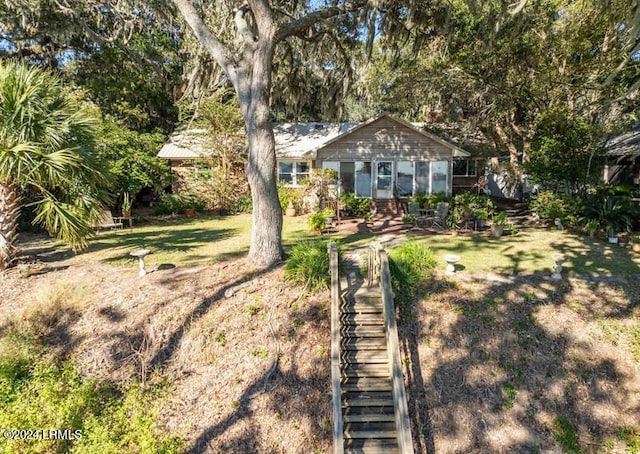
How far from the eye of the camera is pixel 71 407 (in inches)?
186

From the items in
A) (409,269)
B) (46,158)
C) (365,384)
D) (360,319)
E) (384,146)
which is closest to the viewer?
(365,384)

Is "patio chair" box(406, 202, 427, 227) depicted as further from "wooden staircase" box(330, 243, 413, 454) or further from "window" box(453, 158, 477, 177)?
"window" box(453, 158, 477, 177)

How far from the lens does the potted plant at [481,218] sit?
10945 millimetres

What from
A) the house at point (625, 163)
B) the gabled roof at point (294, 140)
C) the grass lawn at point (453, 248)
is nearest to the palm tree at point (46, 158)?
the grass lawn at point (453, 248)

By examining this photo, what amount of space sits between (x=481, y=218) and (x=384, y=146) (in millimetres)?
6181

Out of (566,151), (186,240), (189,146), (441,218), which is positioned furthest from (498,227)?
(189,146)

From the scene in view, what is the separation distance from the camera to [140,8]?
50.1ft

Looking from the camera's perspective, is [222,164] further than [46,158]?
Yes

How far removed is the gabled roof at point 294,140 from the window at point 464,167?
290cm

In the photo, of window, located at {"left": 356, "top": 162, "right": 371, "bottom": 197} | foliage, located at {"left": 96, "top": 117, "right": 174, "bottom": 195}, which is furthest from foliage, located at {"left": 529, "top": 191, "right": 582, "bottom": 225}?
foliage, located at {"left": 96, "top": 117, "right": 174, "bottom": 195}

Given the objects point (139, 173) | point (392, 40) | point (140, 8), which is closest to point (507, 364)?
point (392, 40)

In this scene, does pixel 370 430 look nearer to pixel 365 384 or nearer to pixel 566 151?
pixel 365 384

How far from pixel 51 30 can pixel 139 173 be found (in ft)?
28.5

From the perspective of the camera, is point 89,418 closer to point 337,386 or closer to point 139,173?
point 337,386
